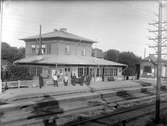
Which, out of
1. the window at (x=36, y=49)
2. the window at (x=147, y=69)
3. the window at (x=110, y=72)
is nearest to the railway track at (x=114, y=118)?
the window at (x=110, y=72)

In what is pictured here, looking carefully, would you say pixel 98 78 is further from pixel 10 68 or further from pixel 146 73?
pixel 146 73

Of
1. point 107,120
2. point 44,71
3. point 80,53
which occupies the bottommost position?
point 107,120

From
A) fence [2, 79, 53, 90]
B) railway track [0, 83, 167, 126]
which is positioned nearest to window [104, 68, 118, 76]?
fence [2, 79, 53, 90]

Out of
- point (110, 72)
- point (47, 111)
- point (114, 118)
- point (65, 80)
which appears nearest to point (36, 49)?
point (110, 72)

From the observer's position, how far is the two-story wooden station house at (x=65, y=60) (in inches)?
1037

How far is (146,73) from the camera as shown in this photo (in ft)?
147

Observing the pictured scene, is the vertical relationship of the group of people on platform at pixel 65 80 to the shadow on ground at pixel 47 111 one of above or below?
above

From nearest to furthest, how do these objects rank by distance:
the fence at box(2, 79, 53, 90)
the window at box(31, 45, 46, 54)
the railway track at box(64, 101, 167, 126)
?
the railway track at box(64, 101, 167, 126) → the fence at box(2, 79, 53, 90) → the window at box(31, 45, 46, 54)

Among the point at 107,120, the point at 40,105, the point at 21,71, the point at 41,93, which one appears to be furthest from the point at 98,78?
the point at 107,120

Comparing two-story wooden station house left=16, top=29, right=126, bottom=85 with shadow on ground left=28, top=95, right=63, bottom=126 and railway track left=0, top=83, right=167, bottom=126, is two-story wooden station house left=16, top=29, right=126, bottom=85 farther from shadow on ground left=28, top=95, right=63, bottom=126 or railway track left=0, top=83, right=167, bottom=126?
shadow on ground left=28, top=95, right=63, bottom=126

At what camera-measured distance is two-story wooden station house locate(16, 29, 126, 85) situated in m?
26.3

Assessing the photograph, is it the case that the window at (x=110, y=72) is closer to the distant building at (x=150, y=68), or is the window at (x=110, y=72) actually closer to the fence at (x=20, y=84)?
the distant building at (x=150, y=68)

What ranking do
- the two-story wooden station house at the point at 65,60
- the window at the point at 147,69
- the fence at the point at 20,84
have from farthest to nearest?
the window at the point at 147,69, the two-story wooden station house at the point at 65,60, the fence at the point at 20,84

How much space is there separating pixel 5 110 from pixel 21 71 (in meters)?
11.8
